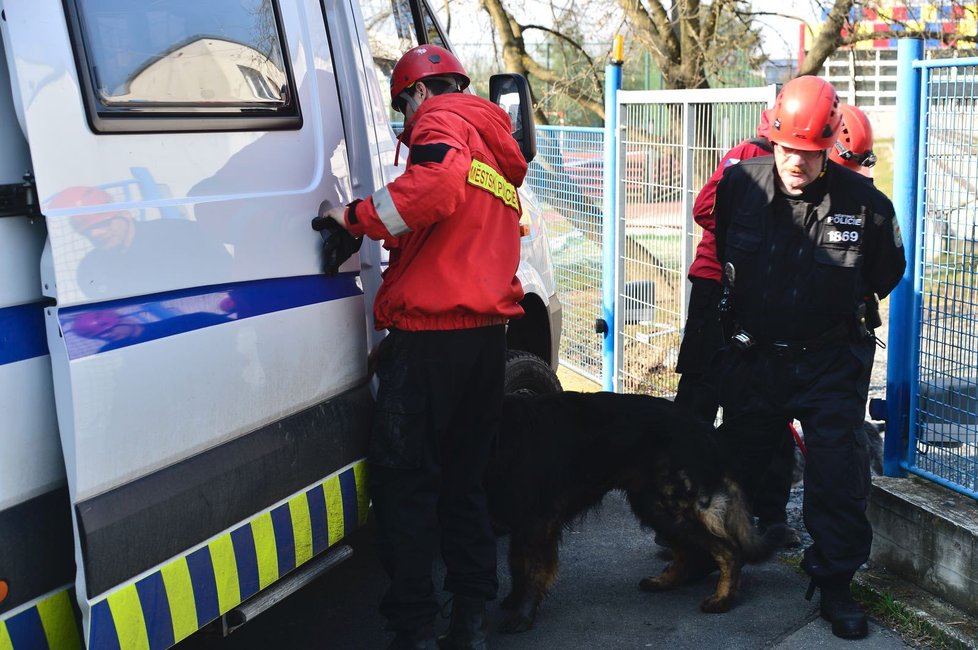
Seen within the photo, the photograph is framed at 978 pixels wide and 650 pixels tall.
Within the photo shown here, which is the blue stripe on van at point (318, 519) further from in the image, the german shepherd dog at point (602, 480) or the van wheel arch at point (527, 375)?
the van wheel arch at point (527, 375)

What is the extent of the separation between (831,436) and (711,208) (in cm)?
120

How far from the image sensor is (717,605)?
157 inches

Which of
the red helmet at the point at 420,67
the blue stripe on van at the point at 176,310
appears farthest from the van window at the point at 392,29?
the blue stripe on van at the point at 176,310

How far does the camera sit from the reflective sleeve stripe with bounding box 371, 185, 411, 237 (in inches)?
118

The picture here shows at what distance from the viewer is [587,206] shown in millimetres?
7098

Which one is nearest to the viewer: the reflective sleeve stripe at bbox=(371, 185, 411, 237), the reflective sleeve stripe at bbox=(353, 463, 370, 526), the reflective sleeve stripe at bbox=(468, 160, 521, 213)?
the reflective sleeve stripe at bbox=(371, 185, 411, 237)

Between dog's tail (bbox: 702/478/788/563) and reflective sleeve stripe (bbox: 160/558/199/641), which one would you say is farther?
dog's tail (bbox: 702/478/788/563)

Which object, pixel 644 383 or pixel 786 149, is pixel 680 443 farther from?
pixel 644 383

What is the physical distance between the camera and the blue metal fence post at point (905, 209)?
4.07m

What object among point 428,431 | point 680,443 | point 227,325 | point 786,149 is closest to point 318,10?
point 227,325

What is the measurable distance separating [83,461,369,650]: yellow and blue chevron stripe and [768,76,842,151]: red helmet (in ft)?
5.94

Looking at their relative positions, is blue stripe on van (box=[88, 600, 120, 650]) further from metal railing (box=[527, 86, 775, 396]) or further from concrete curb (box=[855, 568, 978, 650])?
metal railing (box=[527, 86, 775, 396])

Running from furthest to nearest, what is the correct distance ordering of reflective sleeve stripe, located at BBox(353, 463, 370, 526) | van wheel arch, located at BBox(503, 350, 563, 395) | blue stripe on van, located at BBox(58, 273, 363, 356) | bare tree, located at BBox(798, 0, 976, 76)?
bare tree, located at BBox(798, 0, 976, 76) → van wheel arch, located at BBox(503, 350, 563, 395) → reflective sleeve stripe, located at BBox(353, 463, 370, 526) → blue stripe on van, located at BBox(58, 273, 363, 356)

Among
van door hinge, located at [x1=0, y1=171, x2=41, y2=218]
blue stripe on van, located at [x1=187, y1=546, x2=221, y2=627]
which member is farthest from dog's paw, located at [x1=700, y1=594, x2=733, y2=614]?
van door hinge, located at [x1=0, y1=171, x2=41, y2=218]
